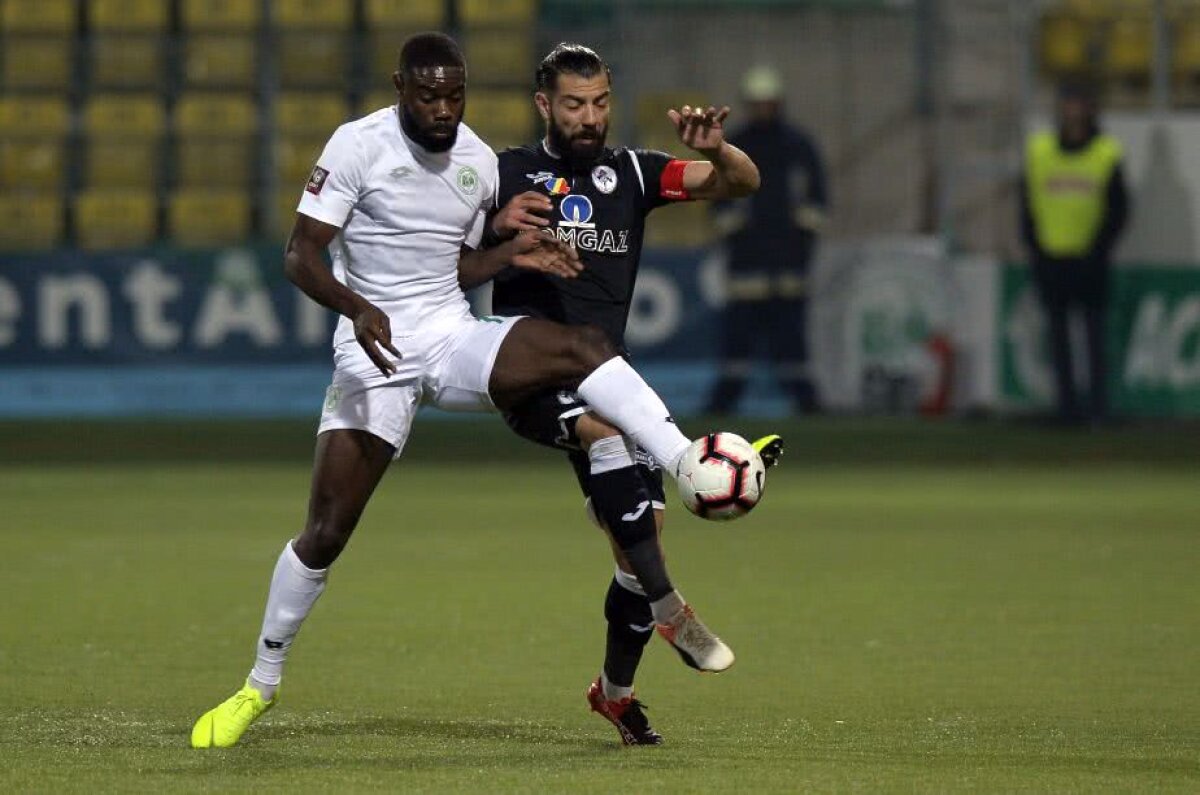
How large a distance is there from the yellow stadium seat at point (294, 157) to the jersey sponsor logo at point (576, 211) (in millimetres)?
14913

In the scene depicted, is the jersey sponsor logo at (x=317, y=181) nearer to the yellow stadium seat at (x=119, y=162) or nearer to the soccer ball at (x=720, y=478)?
the soccer ball at (x=720, y=478)

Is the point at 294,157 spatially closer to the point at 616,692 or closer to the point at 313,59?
the point at 313,59

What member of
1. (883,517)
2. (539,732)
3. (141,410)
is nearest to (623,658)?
(539,732)

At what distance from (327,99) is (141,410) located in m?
3.49

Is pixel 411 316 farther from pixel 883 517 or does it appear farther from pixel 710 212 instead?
pixel 710 212

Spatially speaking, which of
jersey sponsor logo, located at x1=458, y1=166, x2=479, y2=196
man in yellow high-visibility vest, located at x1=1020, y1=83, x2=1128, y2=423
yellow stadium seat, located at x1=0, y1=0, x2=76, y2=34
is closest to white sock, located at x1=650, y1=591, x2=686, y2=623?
jersey sponsor logo, located at x1=458, y1=166, x2=479, y2=196

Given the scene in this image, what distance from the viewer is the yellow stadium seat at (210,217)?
2138 centimetres

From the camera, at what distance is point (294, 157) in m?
21.6

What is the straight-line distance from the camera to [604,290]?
693 centimetres

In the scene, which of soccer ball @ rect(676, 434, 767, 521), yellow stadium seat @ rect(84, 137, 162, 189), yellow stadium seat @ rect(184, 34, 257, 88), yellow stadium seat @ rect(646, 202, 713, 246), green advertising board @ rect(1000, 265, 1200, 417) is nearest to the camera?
soccer ball @ rect(676, 434, 767, 521)

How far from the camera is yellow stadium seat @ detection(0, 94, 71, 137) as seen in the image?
71.2 ft

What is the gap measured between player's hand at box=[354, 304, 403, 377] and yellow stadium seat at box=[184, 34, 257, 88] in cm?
1606

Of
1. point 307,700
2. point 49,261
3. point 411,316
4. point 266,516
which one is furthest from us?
point 49,261

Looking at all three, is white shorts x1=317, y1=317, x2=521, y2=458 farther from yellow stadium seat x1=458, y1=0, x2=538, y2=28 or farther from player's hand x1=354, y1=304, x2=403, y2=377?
yellow stadium seat x1=458, y1=0, x2=538, y2=28
